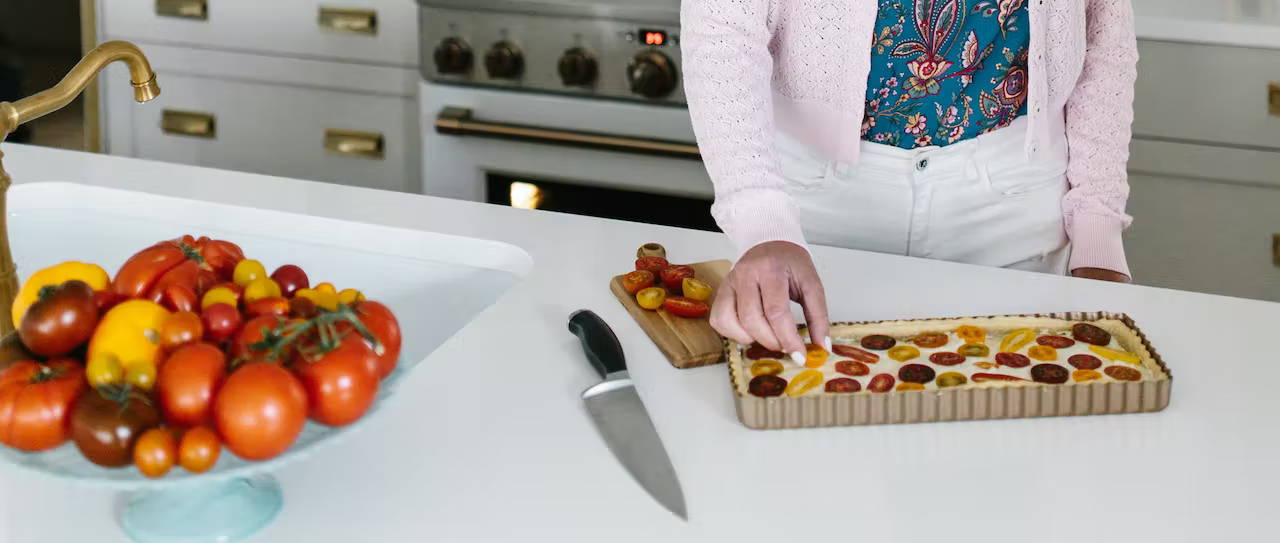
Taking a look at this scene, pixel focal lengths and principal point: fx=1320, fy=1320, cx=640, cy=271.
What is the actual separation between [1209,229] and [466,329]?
1570 millimetres

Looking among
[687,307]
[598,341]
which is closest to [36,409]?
[598,341]

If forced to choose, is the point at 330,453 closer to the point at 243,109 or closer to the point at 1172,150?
the point at 1172,150

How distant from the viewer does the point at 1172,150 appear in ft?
7.32

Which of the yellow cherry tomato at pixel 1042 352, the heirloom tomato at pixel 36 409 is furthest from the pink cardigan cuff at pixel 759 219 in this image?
the heirloom tomato at pixel 36 409

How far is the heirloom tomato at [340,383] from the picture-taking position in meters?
0.80

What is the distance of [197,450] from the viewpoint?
2.54 feet

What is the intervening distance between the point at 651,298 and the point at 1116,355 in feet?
1.32

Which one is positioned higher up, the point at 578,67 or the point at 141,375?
the point at 578,67

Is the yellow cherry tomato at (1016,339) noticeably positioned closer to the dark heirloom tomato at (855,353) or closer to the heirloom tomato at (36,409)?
the dark heirloom tomato at (855,353)

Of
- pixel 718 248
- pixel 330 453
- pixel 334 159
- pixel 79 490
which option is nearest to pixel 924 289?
pixel 718 248

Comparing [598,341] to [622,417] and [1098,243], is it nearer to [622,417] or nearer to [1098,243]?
[622,417]

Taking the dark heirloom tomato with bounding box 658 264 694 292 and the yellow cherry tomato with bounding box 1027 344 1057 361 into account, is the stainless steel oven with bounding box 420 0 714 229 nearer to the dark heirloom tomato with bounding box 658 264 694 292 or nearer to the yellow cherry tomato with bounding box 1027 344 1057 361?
the dark heirloom tomato with bounding box 658 264 694 292

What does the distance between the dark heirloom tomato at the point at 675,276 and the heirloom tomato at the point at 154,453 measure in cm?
56

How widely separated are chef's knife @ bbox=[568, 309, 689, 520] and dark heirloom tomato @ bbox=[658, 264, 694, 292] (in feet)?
0.34
